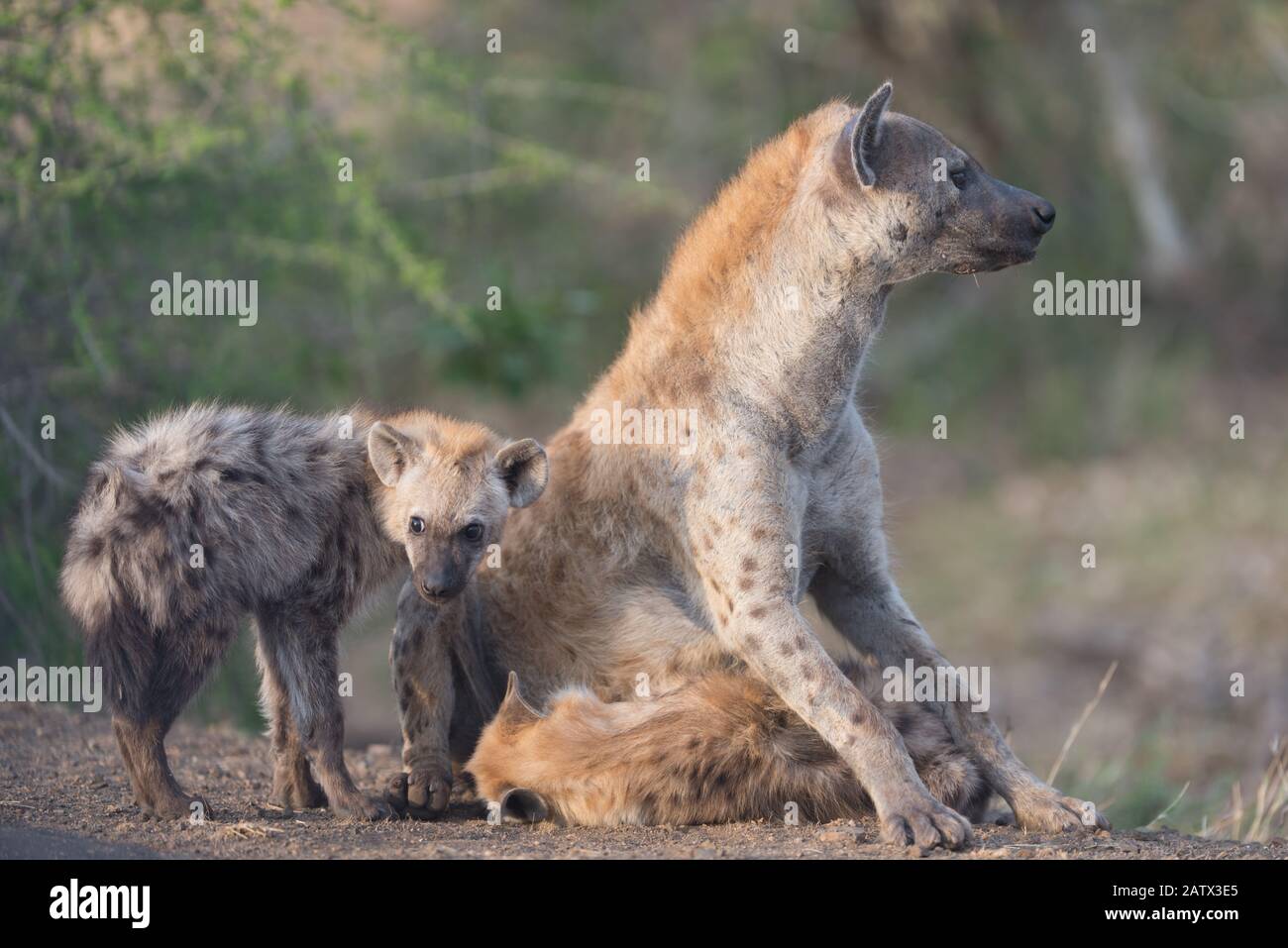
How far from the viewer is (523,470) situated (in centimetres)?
579

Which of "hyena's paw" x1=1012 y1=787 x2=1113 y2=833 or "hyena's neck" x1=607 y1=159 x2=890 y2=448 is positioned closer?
"hyena's paw" x1=1012 y1=787 x2=1113 y2=833

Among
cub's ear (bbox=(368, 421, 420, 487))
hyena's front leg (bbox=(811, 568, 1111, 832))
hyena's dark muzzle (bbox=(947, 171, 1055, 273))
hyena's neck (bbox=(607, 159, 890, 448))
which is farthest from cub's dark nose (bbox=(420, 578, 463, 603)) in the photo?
hyena's dark muzzle (bbox=(947, 171, 1055, 273))

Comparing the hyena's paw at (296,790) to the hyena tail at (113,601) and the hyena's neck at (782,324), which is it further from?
the hyena's neck at (782,324)

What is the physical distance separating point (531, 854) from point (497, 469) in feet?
5.25

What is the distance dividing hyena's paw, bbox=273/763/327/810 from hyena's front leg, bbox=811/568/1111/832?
80.0 inches

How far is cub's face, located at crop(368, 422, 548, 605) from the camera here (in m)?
5.44

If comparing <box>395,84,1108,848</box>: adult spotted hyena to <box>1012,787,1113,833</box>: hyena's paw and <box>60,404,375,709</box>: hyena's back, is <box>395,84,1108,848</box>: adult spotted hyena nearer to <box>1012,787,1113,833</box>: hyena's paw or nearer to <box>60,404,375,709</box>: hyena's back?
<box>1012,787,1113,833</box>: hyena's paw

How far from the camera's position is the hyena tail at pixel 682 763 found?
17.0 ft

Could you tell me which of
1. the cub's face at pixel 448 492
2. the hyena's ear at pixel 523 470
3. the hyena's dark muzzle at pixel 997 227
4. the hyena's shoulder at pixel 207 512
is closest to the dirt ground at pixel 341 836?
the hyena's shoulder at pixel 207 512

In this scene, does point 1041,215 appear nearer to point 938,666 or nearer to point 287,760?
point 938,666

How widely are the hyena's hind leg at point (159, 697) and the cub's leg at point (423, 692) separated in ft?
2.38

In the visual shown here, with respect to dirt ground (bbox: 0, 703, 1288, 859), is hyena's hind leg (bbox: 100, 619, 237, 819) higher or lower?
higher

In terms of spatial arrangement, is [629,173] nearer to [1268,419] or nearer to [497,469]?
[1268,419]

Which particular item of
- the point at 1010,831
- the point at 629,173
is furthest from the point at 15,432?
the point at 629,173
